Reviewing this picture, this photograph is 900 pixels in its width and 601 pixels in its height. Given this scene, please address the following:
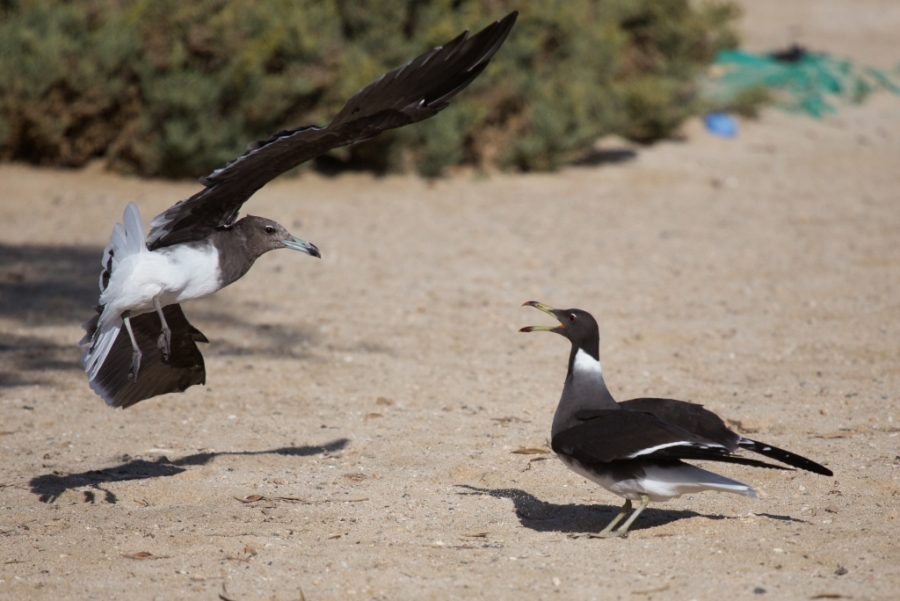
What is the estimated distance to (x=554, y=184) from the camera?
12.5 metres

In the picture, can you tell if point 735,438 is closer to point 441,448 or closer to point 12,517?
point 441,448

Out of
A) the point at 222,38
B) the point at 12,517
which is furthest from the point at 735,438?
the point at 222,38

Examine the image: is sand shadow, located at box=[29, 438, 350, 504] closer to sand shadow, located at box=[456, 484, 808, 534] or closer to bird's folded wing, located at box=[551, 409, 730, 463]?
sand shadow, located at box=[456, 484, 808, 534]

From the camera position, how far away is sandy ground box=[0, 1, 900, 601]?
3969 mm

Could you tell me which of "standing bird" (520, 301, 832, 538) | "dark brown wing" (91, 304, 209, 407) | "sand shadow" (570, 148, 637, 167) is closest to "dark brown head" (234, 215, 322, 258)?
"dark brown wing" (91, 304, 209, 407)

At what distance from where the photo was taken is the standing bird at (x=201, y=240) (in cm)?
462

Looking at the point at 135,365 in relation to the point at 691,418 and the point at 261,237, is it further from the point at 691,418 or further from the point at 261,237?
the point at 691,418

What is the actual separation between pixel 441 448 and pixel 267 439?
1002 mm

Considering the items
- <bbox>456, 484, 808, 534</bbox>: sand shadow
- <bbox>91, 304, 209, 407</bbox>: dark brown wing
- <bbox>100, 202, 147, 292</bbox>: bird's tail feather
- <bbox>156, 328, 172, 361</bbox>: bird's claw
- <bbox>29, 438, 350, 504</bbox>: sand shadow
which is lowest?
<bbox>456, 484, 808, 534</bbox>: sand shadow

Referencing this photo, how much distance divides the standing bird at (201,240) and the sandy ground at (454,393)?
54cm

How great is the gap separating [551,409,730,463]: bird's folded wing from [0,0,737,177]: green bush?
761 cm

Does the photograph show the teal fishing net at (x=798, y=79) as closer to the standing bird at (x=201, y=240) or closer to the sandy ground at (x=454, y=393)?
the sandy ground at (x=454, y=393)

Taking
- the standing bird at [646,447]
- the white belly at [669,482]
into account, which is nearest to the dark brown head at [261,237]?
the standing bird at [646,447]

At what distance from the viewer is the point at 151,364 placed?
5402mm
